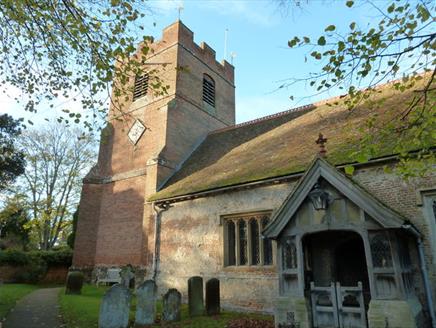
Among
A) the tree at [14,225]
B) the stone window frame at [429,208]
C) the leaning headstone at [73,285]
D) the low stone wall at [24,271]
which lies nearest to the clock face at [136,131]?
the leaning headstone at [73,285]

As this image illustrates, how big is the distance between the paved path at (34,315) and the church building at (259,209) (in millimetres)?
4453

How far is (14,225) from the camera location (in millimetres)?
34281

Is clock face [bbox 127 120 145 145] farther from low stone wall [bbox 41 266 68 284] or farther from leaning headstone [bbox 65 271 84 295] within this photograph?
low stone wall [bbox 41 266 68 284]

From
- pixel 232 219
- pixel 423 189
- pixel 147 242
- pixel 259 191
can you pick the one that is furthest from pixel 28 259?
pixel 423 189

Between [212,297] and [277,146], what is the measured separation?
6.93 meters

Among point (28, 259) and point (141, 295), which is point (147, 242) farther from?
point (28, 259)

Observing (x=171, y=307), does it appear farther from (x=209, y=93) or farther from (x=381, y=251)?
(x=209, y=93)

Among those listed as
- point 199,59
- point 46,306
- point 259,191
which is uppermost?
point 199,59

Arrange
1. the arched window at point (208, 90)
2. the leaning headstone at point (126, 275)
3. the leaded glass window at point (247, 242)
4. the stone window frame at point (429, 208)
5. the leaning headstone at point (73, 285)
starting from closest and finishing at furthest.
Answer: the stone window frame at point (429, 208) < the leaded glass window at point (247, 242) < the leaning headstone at point (126, 275) < the leaning headstone at point (73, 285) < the arched window at point (208, 90)

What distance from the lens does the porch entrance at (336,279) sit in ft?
25.6

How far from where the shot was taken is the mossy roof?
38.5ft

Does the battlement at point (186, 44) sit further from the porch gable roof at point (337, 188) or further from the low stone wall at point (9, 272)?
the low stone wall at point (9, 272)

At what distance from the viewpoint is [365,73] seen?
5559 millimetres

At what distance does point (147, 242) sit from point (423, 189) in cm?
1175
